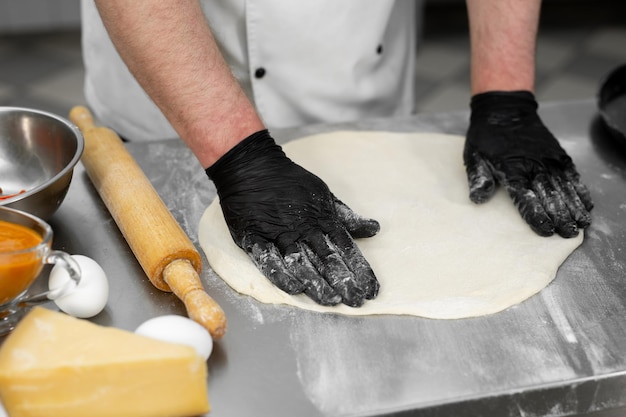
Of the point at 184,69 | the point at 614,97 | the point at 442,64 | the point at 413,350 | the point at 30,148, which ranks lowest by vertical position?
the point at 442,64

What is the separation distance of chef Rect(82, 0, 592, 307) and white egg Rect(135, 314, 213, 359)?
226 millimetres

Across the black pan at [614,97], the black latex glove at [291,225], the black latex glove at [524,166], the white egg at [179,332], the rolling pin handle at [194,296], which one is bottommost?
the black pan at [614,97]

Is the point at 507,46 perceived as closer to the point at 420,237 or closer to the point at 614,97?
the point at 614,97

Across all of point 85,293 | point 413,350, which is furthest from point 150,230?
point 413,350

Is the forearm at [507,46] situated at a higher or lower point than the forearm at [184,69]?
lower

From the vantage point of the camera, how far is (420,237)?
141 cm

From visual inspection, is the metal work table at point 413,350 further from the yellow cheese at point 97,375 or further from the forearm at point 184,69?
the forearm at point 184,69

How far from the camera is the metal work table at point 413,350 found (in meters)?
1.04

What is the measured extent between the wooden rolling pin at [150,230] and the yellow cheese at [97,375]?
125 millimetres

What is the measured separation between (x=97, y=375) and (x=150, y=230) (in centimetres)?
35

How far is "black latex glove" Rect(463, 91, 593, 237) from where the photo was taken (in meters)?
1.44

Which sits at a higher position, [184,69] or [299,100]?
[184,69]

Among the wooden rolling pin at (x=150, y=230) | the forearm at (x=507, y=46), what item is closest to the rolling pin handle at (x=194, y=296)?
the wooden rolling pin at (x=150, y=230)

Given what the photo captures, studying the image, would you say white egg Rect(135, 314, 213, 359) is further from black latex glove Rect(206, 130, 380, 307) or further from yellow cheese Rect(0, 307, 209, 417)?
black latex glove Rect(206, 130, 380, 307)
